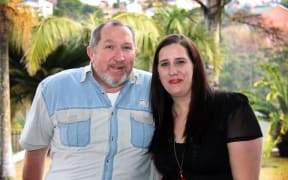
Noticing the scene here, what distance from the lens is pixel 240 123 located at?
1.98m

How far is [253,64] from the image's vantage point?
8297 mm

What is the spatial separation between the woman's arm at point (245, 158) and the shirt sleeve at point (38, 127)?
0.88 meters

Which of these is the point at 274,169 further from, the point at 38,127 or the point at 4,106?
the point at 38,127

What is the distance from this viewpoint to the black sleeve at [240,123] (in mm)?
1963

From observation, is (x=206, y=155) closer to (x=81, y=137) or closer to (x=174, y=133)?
(x=174, y=133)

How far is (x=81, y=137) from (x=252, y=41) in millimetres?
6124

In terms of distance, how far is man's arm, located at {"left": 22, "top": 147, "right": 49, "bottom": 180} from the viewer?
240cm

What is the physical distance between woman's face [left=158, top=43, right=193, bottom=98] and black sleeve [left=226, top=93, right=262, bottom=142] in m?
0.21

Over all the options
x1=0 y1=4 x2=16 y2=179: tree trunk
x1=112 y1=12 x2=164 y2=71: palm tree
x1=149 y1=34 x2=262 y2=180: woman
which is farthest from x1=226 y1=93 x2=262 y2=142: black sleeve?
x1=0 y1=4 x2=16 y2=179: tree trunk

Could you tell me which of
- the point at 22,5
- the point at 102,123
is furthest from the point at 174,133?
the point at 22,5

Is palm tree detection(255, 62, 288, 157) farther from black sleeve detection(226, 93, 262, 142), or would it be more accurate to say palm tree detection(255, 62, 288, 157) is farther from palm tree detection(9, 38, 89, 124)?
black sleeve detection(226, 93, 262, 142)

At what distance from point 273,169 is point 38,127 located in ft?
19.5

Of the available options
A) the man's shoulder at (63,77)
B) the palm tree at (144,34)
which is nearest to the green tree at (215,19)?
the palm tree at (144,34)

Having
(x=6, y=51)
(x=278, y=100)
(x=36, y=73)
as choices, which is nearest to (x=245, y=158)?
(x=6, y=51)
